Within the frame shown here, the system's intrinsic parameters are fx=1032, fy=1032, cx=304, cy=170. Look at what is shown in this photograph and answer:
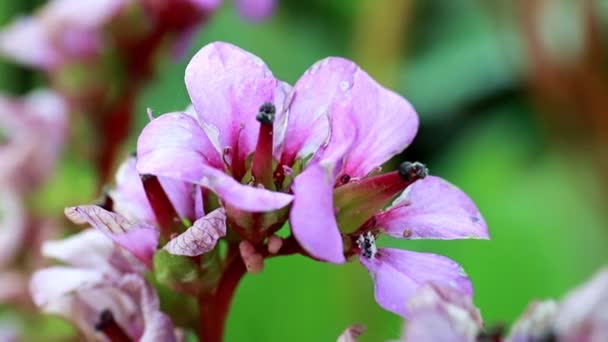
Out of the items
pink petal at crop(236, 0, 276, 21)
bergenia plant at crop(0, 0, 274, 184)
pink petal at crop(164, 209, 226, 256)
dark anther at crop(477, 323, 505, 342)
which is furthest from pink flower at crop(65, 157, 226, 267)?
pink petal at crop(236, 0, 276, 21)

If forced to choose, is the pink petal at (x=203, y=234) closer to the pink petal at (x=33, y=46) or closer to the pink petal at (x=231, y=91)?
the pink petal at (x=231, y=91)

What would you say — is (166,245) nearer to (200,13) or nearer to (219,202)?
(219,202)

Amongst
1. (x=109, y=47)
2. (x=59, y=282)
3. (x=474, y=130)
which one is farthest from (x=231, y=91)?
(x=474, y=130)

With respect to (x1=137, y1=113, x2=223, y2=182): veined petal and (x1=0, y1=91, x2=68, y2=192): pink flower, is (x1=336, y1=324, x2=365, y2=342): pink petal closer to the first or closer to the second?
(x1=137, y1=113, x2=223, y2=182): veined petal

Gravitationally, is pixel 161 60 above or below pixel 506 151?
above

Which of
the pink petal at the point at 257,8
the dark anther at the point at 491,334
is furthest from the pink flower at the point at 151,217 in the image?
the pink petal at the point at 257,8

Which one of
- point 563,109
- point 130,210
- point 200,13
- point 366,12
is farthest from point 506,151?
point 130,210
